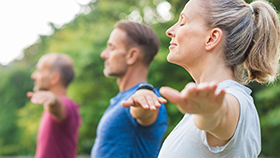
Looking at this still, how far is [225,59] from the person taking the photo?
4.80ft

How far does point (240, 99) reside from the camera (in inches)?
47.0

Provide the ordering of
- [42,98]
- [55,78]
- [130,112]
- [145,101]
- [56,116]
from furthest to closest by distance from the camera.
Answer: [55,78] < [56,116] < [42,98] < [130,112] < [145,101]

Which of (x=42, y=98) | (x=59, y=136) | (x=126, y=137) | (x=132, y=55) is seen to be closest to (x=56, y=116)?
(x=59, y=136)

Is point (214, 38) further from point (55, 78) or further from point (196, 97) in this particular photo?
point (55, 78)

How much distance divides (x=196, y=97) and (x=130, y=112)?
1424 mm

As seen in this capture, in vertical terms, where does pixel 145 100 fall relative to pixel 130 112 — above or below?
above

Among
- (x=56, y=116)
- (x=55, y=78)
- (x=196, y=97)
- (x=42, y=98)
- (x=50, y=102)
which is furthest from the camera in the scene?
(x=55, y=78)

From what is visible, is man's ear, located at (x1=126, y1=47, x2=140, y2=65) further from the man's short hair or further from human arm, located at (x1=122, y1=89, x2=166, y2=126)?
human arm, located at (x1=122, y1=89, x2=166, y2=126)

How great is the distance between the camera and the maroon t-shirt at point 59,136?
3.61 metres

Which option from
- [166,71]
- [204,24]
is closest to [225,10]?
[204,24]

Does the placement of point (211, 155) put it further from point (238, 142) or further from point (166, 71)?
point (166, 71)

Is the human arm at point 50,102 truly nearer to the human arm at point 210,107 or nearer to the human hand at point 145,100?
the human hand at point 145,100

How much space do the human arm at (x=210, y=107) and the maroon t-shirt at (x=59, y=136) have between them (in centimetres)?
285

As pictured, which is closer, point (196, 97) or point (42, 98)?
point (196, 97)
